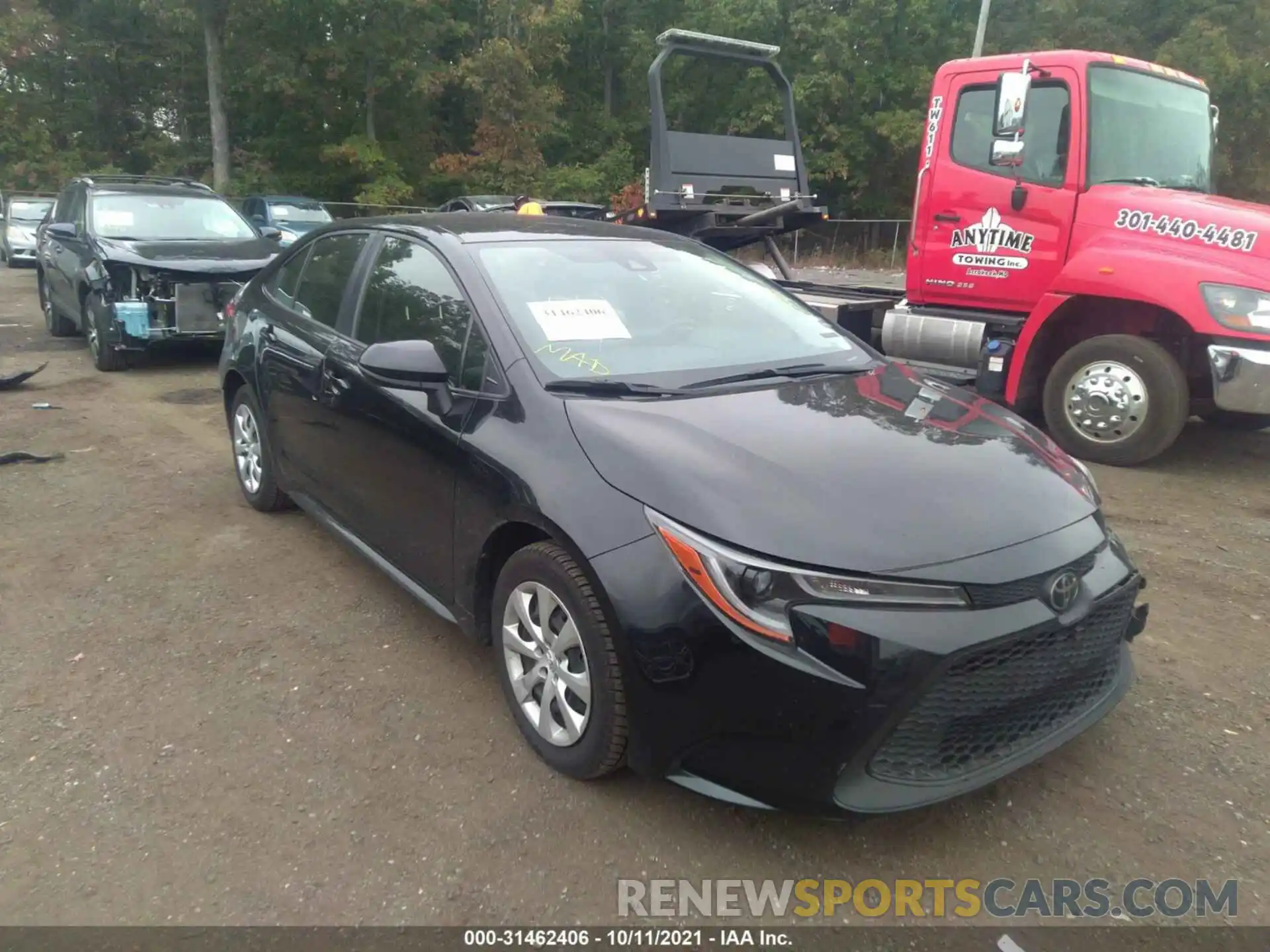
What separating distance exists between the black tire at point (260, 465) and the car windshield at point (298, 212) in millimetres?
15472

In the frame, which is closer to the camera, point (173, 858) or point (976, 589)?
point (976, 589)

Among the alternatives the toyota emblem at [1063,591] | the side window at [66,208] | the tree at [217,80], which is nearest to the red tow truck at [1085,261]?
the toyota emblem at [1063,591]

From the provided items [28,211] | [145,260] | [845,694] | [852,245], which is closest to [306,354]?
[845,694]

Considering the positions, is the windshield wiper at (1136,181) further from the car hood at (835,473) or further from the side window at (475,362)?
the side window at (475,362)

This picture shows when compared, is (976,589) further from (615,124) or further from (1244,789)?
(615,124)

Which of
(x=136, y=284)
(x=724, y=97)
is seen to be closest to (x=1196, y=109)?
(x=136, y=284)

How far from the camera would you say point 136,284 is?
341 inches

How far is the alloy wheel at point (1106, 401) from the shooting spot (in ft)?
19.9

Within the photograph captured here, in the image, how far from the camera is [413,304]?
372 centimetres

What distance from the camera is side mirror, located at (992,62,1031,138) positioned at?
19.5 feet

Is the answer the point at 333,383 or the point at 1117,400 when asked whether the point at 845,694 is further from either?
the point at 1117,400

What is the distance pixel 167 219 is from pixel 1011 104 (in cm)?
795

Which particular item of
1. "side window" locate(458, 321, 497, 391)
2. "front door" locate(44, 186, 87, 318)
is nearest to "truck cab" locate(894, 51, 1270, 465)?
"side window" locate(458, 321, 497, 391)

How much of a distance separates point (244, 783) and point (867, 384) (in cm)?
250
